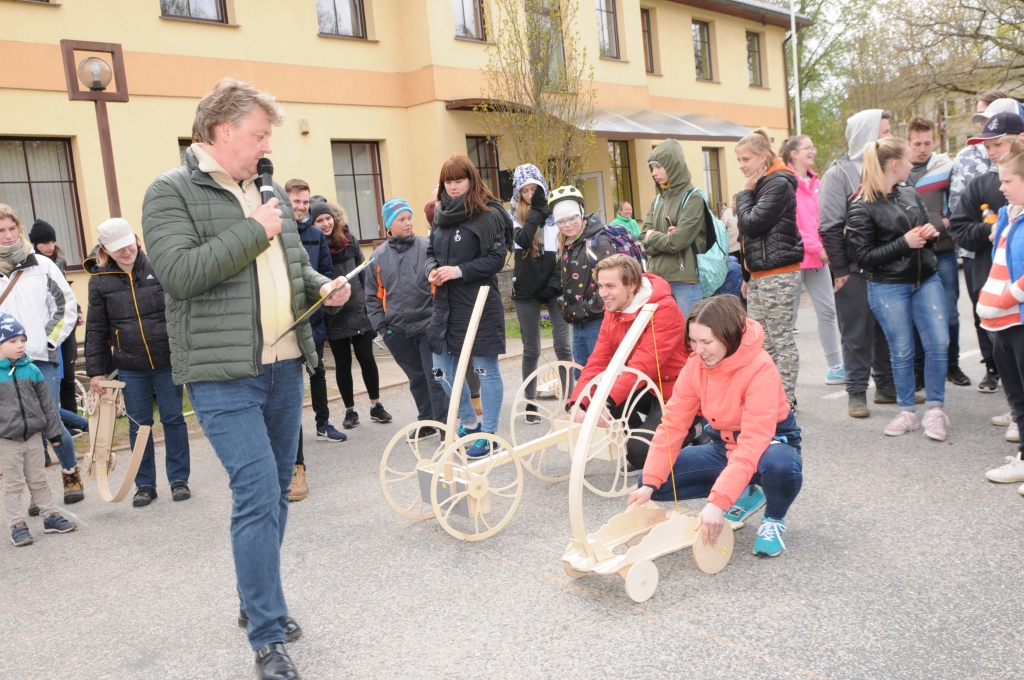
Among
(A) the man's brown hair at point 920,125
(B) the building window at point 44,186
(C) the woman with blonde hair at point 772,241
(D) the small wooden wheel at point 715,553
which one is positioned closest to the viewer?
(D) the small wooden wheel at point 715,553

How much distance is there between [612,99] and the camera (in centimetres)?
1867

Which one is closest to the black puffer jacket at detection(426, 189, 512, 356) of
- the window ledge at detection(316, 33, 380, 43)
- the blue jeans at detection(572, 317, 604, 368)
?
the blue jeans at detection(572, 317, 604, 368)

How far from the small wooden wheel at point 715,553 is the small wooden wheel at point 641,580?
0.81 ft

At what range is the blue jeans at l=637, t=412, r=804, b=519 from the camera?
3721mm

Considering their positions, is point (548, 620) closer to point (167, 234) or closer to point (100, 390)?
point (167, 234)

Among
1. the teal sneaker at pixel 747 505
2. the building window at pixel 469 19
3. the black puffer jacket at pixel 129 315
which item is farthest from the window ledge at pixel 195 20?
the teal sneaker at pixel 747 505

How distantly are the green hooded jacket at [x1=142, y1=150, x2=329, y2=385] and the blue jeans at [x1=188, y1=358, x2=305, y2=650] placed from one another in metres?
0.10

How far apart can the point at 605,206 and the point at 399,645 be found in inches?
680

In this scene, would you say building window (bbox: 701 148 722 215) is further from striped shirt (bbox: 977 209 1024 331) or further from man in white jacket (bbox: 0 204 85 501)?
man in white jacket (bbox: 0 204 85 501)

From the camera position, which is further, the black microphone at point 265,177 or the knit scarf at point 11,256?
the knit scarf at point 11,256

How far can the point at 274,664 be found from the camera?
3004mm

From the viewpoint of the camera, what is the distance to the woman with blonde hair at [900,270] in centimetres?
546

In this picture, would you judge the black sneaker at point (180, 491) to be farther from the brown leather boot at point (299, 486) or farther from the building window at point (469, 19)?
the building window at point (469, 19)

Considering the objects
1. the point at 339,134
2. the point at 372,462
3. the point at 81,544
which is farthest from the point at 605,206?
the point at 81,544
